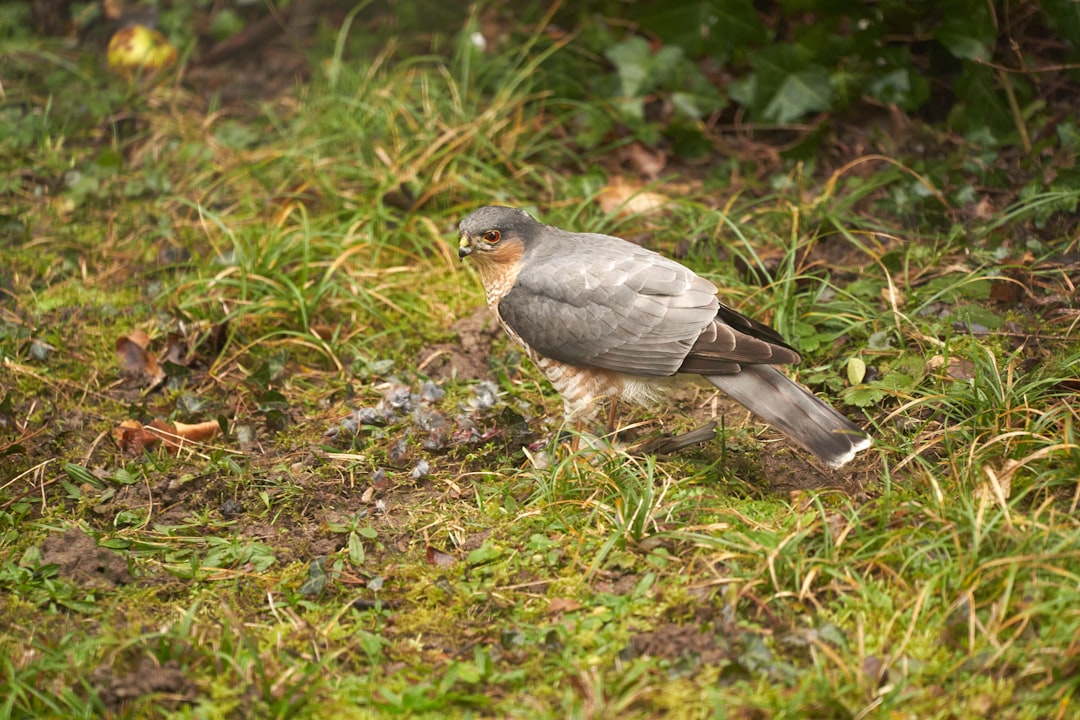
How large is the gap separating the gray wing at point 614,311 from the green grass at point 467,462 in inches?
15.8

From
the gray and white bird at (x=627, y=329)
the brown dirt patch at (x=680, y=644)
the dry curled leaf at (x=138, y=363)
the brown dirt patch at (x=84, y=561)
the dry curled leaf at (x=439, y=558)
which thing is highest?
the gray and white bird at (x=627, y=329)

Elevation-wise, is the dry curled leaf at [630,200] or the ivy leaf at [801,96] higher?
the ivy leaf at [801,96]

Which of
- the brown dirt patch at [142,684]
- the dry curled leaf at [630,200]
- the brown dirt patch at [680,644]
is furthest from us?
the dry curled leaf at [630,200]

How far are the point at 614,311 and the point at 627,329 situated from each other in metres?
0.09

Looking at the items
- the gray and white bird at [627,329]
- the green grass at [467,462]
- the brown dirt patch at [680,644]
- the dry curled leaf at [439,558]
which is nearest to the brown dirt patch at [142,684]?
the green grass at [467,462]

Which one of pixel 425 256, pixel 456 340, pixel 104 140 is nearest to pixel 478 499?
pixel 456 340

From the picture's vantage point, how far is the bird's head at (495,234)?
4.27 m

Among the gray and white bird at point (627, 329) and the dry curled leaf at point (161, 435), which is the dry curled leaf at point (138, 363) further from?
the gray and white bird at point (627, 329)

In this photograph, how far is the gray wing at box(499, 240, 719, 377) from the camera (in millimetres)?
3957

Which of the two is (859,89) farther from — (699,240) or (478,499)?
(478,499)

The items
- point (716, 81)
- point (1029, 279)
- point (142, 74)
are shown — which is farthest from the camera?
point (142, 74)

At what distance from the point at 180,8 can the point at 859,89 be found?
4976mm

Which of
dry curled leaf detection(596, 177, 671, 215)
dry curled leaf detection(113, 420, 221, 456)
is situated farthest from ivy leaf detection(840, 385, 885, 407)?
dry curled leaf detection(113, 420, 221, 456)

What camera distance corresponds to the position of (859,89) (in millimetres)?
5910
